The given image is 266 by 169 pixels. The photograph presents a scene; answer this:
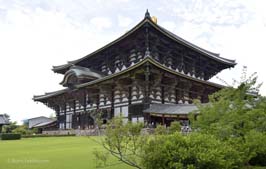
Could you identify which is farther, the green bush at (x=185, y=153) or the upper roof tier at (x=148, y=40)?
the upper roof tier at (x=148, y=40)

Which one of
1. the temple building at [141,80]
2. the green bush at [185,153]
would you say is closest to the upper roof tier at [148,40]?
the temple building at [141,80]

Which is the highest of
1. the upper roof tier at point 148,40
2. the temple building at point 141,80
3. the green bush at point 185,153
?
the upper roof tier at point 148,40

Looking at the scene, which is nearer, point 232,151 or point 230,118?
point 232,151

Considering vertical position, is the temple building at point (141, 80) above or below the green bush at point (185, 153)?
above

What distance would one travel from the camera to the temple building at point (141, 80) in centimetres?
2795

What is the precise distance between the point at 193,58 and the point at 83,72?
14.1 metres

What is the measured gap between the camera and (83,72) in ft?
116

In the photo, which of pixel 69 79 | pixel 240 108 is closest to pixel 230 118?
pixel 240 108

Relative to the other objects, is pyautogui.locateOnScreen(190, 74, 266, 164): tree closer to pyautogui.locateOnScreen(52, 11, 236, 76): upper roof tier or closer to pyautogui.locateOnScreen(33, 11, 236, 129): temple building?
pyautogui.locateOnScreen(33, 11, 236, 129): temple building

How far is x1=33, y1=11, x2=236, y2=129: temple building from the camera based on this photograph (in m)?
28.0

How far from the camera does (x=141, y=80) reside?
28531mm

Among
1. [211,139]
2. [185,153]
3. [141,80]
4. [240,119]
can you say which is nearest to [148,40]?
[141,80]

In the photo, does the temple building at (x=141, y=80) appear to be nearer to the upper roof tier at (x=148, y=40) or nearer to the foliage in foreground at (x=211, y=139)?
the upper roof tier at (x=148, y=40)

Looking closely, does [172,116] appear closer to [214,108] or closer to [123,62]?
[123,62]
